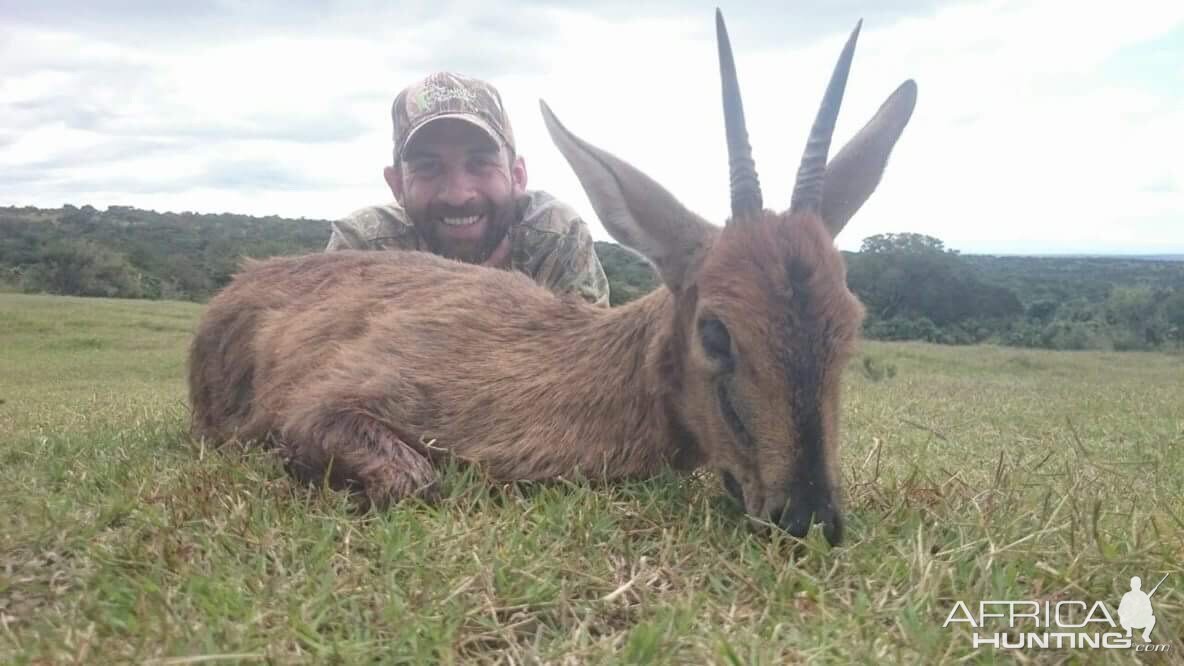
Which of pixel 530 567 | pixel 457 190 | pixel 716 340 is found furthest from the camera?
pixel 457 190

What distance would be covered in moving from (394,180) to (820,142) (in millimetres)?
4749

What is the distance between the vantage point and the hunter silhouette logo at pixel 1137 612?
2.30 m

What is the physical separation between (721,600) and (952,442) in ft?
14.6

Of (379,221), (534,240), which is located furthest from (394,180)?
(534,240)

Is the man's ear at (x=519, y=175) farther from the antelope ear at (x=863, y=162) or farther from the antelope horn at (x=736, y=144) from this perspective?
the antelope horn at (x=736, y=144)

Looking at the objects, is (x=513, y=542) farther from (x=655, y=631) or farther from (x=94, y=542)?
(x=94, y=542)

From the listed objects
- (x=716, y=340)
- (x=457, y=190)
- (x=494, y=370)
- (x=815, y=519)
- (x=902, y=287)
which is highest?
(x=457, y=190)

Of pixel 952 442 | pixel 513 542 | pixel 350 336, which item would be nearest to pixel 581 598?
pixel 513 542

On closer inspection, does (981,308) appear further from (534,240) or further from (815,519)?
(815,519)

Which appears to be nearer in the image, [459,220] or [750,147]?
[750,147]

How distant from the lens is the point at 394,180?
769 cm

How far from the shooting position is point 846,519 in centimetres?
314

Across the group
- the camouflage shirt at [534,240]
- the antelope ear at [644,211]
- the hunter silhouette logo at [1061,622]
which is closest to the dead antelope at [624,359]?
the antelope ear at [644,211]

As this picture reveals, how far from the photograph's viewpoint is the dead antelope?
314 centimetres
